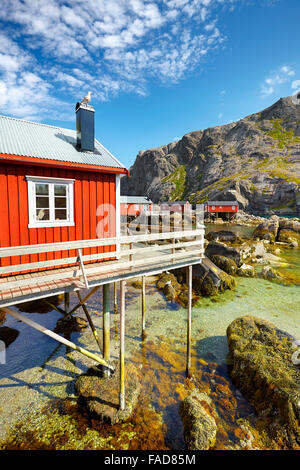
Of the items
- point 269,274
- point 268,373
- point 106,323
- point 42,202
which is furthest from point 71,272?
point 269,274

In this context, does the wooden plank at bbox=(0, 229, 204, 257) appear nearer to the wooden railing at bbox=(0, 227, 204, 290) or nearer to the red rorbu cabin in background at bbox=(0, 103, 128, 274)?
the wooden railing at bbox=(0, 227, 204, 290)

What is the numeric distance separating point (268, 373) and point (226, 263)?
50.4 ft

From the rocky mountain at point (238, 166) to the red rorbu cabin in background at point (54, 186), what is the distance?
81.6m

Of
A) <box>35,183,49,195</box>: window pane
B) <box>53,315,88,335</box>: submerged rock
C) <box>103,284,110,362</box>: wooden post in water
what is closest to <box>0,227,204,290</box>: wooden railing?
<box>103,284,110,362</box>: wooden post in water

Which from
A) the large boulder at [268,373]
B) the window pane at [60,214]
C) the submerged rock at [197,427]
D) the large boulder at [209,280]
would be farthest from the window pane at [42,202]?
the large boulder at [209,280]

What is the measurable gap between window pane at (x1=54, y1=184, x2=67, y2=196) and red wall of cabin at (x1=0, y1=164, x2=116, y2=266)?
1.10 feet

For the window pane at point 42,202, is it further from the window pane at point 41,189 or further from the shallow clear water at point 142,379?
the shallow clear water at point 142,379

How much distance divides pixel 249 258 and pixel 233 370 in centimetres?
2159

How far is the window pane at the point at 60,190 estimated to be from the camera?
8.03 m

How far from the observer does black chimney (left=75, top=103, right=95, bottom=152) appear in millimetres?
9320

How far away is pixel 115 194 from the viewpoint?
9.34 meters
